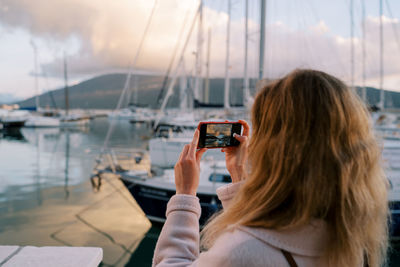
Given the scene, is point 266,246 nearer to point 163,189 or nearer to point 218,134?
point 218,134

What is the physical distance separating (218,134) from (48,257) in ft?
3.81

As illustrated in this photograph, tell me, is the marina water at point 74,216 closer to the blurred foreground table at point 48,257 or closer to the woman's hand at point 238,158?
the blurred foreground table at point 48,257

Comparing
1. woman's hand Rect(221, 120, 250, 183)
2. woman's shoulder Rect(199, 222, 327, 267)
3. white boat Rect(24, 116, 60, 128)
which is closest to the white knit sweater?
woman's shoulder Rect(199, 222, 327, 267)

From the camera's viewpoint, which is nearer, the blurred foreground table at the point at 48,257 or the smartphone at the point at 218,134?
the smartphone at the point at 218,134

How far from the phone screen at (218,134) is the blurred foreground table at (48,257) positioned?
0.95m

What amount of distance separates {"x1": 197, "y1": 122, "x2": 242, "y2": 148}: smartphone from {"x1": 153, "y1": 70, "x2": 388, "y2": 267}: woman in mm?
299

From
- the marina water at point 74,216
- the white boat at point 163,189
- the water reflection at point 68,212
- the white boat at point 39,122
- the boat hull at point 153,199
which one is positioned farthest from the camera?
the white boat at point 39,122

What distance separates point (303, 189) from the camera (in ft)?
2.70

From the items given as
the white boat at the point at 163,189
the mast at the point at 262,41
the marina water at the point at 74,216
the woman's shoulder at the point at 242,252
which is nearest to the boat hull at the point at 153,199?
the white boat at the point at 163,189

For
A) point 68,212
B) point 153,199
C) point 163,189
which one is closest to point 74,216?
point 68,212

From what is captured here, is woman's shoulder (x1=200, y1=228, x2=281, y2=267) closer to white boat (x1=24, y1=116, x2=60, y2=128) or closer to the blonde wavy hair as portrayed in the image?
the blonde wavy hair

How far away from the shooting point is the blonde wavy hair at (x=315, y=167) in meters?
0.83

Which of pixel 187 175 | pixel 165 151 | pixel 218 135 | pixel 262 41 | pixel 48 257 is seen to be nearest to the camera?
pixel 187 175

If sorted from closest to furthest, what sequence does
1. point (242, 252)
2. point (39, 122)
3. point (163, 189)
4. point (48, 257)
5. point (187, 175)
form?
point (242, 252) < point (187, 175) < point (48, 257) < point (163, 189) < point (39, 122)
